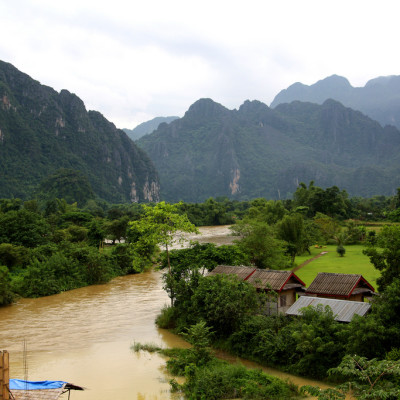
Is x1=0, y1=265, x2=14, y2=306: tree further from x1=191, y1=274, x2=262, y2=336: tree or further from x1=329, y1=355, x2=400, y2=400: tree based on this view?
x1=329, y1=355, x2=400, y2=400: tree

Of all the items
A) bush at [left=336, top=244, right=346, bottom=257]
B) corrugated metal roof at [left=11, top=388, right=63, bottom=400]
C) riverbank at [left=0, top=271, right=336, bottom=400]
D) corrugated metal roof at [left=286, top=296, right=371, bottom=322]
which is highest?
corrugated metal roof at [left=11, top=388, right=63, bottom=400]

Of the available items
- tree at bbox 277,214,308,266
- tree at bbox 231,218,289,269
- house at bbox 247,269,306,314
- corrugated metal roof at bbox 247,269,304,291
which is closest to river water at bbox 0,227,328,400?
house at bbox 247,269,306,314

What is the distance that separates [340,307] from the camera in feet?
37.1

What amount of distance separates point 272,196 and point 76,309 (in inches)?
5195

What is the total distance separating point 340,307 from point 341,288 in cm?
168

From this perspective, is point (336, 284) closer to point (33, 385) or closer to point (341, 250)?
point (33, 385)

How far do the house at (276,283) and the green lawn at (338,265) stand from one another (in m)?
5.51

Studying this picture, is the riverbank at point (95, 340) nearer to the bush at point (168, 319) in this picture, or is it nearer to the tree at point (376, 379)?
the bush at point (168, 319)

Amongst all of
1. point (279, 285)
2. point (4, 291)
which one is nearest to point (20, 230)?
point (4, 291)

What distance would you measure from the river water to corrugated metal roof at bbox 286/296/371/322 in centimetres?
191

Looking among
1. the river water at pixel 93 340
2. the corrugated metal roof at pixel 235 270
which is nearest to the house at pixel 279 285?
the corrugated metal roof at pixel 235 270

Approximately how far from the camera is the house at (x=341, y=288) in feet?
41.7

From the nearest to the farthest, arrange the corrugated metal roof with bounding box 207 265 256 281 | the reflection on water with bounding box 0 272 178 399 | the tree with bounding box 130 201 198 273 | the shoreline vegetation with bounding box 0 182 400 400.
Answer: the shoreline vegetation with bounding box 0 182 400 400
the reflection on water with bounding box 0 272 178 399
the corrugated metal roof with bounding box 207 265 256 281
the tree with bounding box 130 201 198 273

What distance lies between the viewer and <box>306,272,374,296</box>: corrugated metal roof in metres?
12.7
